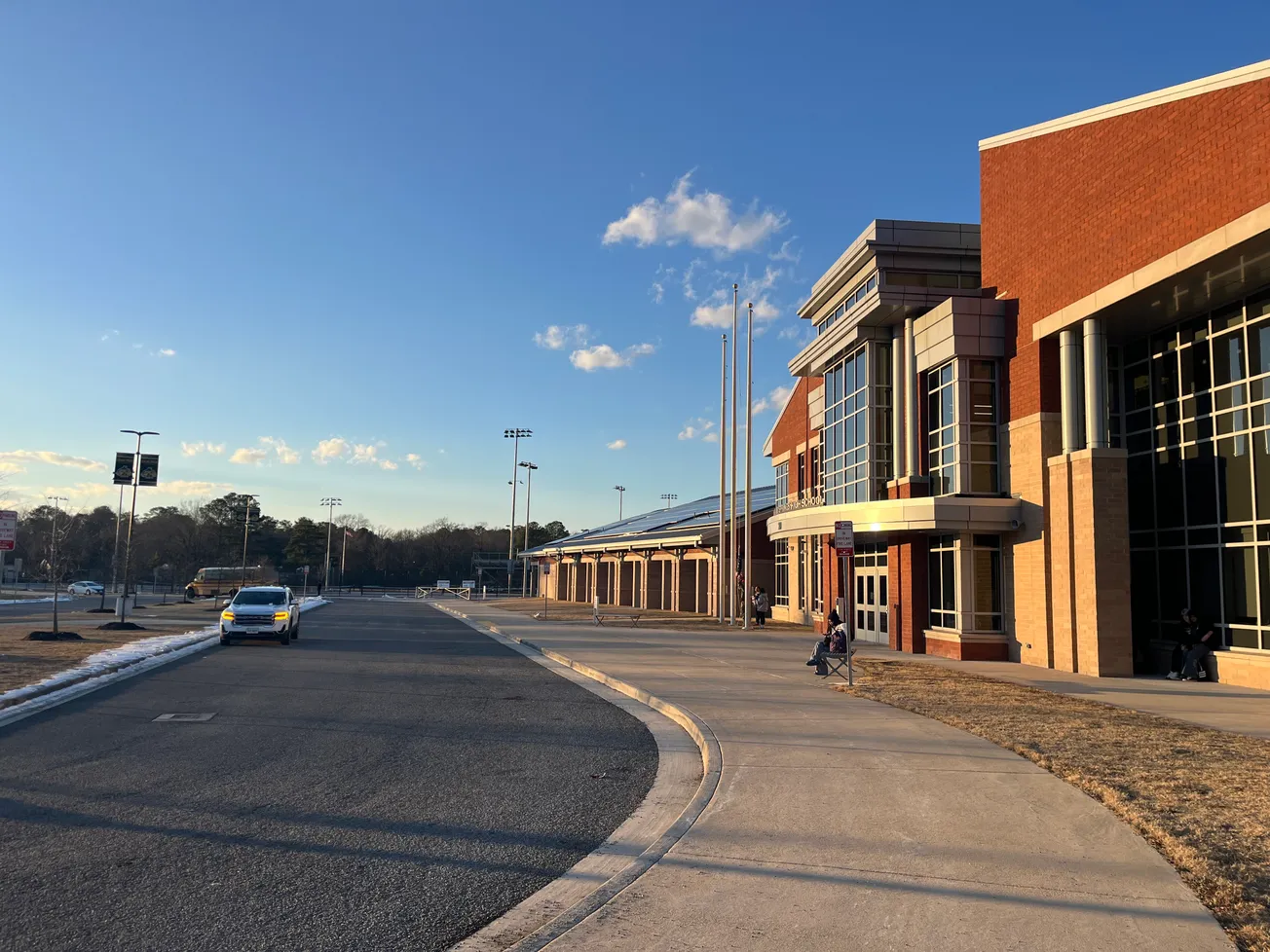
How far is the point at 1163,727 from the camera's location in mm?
11523

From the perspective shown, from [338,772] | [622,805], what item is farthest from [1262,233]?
[338,772]

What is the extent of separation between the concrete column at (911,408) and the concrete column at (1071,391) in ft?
16.0

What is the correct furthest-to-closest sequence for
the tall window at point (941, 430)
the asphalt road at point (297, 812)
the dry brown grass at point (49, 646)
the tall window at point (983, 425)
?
the tall window at point (941, 430), the tall window at point (983, 425), the dry brown grass at point (49, 646), the asphalt road at point (297, 812)

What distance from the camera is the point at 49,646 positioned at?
21.8 metres

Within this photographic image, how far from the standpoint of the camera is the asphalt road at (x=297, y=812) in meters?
5.12

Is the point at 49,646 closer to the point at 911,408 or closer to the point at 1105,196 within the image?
the point at 911,408

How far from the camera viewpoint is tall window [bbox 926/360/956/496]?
76.1 feet

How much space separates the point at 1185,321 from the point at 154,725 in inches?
769

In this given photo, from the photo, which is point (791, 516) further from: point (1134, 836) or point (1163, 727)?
point (1134, 836)

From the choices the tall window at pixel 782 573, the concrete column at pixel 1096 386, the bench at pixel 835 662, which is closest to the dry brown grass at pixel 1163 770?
the bench at pixel 835 662

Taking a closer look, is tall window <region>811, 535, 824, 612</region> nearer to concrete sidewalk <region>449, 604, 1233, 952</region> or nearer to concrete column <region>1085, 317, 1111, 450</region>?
concrete column <region>1085, 317, 1111, 450</region>

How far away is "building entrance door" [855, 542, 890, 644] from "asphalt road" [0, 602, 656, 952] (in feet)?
49.9

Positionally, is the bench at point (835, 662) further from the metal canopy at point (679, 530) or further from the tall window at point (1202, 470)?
the metal canopy at point (679, 530)

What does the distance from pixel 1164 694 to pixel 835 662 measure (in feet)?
19.1
